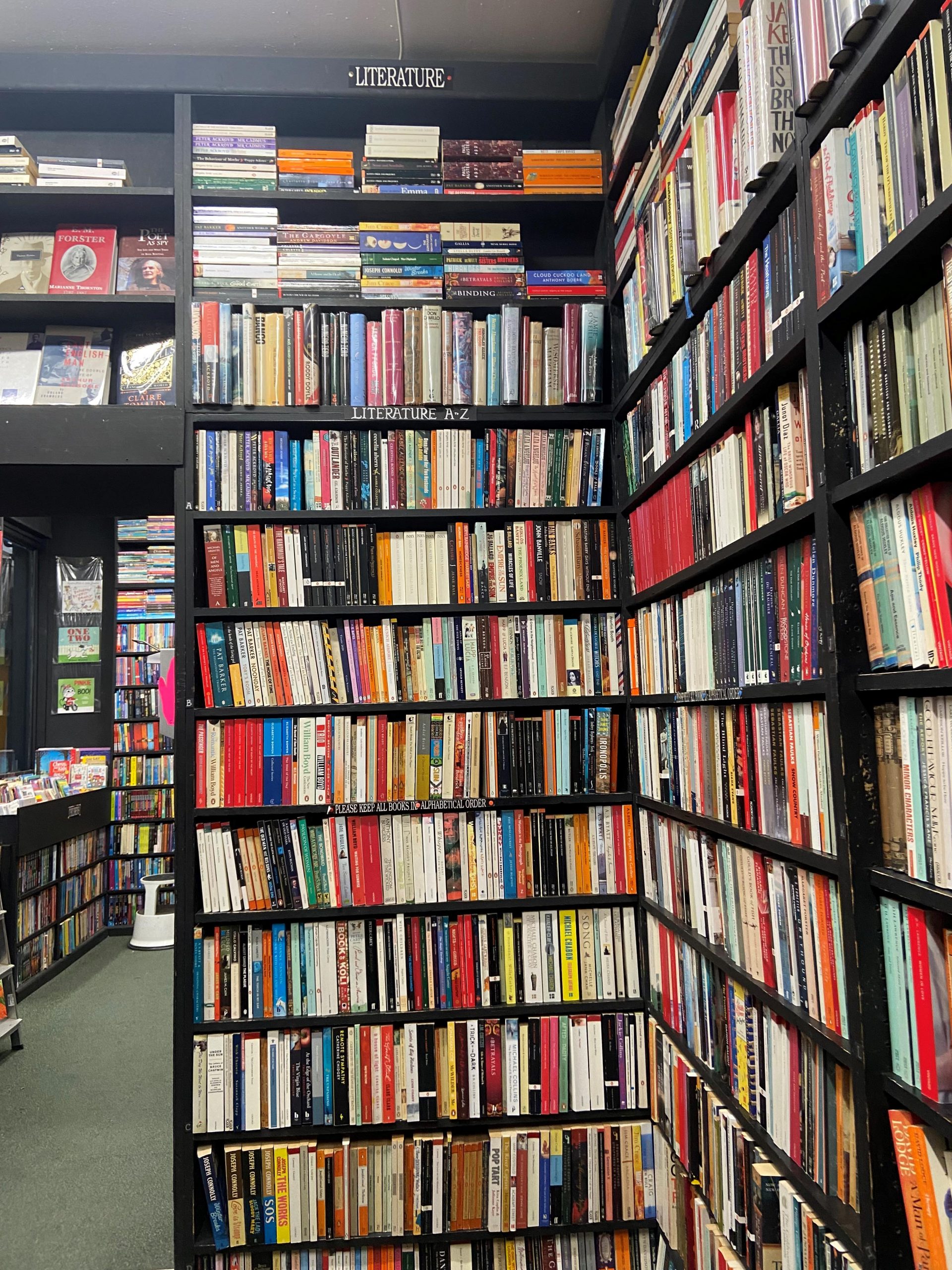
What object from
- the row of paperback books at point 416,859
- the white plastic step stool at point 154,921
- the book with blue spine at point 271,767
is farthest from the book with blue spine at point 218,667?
the white plastic step stool at point 154,921

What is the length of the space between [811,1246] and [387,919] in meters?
1.12

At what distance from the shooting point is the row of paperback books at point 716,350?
1308 millimetres

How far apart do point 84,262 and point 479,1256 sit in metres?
2.77

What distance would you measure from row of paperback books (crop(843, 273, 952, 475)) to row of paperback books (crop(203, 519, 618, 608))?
1.08 m

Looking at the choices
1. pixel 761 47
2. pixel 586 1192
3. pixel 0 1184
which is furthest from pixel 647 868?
Result: pixel 0 1184

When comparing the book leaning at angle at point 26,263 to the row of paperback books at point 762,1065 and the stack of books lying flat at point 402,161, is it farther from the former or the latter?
the row of paperback books at point 762,1065

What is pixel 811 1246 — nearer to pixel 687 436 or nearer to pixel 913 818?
pixel 913 818

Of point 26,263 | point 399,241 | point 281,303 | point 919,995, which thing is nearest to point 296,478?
point 281,303

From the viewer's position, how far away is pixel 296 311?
215 cm

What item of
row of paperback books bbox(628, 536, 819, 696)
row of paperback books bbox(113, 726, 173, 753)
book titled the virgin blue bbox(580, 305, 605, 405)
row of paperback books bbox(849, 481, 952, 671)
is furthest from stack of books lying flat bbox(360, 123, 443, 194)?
row of paperback books bbox(113, 726, 173, 753)

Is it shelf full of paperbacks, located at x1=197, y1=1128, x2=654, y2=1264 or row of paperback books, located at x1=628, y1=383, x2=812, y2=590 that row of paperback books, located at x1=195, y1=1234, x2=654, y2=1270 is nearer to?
shelf full of paperbacks, located at x1=197, y1=1128, x2=654, y2=1264

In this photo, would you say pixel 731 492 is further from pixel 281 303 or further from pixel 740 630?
pixel 281 303

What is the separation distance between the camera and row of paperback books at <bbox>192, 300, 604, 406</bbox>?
2133mm

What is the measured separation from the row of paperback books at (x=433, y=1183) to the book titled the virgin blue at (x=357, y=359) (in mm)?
1850
